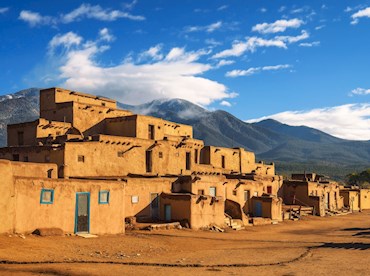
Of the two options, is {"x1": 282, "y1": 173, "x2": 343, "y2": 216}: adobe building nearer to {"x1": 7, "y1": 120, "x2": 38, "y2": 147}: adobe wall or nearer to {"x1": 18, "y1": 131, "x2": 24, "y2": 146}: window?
{"x1": 7, "y1": 120, "x2": 38, "y2": 147}: adobe wall

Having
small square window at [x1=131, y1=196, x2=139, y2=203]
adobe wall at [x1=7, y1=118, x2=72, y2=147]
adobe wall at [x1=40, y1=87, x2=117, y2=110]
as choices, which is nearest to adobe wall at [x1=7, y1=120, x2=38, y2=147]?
adobe wall at [x1=7, y1=118, x2=72, y2=147]

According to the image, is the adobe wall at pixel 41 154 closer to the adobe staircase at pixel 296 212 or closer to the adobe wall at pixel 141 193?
the adobe wall at pixel 141 193

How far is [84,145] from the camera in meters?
32.3

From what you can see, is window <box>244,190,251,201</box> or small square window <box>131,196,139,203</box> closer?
small square window <box>131,196,139,203</box>

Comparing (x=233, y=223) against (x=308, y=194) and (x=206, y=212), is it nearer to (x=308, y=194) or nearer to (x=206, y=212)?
(x=206, y=212)

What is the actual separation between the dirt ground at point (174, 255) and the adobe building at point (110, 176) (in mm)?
1491

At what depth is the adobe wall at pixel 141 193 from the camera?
2773 centimetres

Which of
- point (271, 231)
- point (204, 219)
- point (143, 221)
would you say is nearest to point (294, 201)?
point (271, 231)

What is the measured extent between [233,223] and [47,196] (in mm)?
15752

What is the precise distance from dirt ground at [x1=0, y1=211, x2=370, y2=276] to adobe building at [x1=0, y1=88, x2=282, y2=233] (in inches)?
58.7

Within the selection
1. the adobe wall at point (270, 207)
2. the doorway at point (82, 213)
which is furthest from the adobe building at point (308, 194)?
the doorway at point (82, 213)

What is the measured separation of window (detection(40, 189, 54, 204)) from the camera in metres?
19.8

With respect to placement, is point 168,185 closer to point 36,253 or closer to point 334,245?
point 334,245

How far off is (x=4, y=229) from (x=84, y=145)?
15113 millimetres
